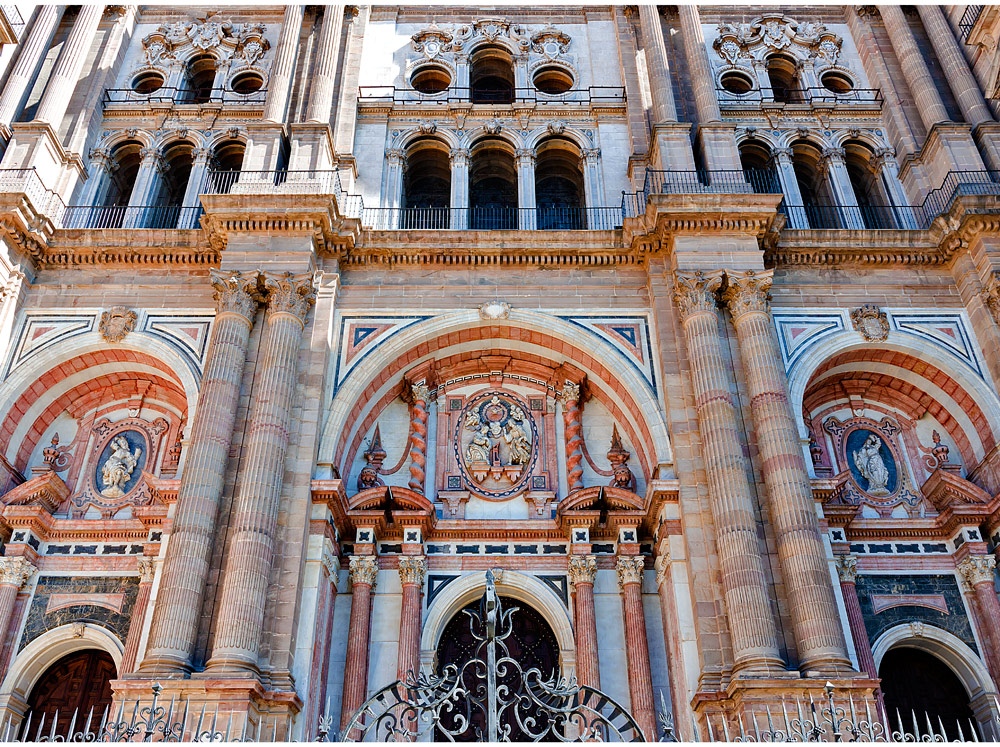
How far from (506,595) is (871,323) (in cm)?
906

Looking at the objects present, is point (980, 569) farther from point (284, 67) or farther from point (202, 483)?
point (284, 67)

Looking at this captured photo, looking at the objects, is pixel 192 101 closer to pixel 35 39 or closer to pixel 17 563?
pixel 35 39

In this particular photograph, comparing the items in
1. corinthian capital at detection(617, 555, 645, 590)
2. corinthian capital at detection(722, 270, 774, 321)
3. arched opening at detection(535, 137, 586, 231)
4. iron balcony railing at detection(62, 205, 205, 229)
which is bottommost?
corinthian capital at detection(617, 555, 645, 590)

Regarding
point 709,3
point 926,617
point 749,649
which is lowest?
point 749,649

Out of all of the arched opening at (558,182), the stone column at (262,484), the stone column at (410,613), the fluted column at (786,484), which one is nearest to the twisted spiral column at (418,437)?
the stone column at (410,613)

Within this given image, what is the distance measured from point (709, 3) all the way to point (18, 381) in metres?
19.3

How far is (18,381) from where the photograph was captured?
1761cm

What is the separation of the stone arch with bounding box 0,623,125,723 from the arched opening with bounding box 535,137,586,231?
12.5m

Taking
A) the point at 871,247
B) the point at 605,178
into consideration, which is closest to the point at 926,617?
the point at 871,247

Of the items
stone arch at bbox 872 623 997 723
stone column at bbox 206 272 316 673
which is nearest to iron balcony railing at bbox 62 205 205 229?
stone column at bbox 206 272 316 673

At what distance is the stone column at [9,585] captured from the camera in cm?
1606

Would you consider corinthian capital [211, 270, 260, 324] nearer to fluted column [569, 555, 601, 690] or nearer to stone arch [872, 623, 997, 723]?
fluted column [569, 555, 601, 690]

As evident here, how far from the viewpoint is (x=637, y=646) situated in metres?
15.7

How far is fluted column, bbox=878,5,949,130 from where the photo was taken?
21.0 meters
